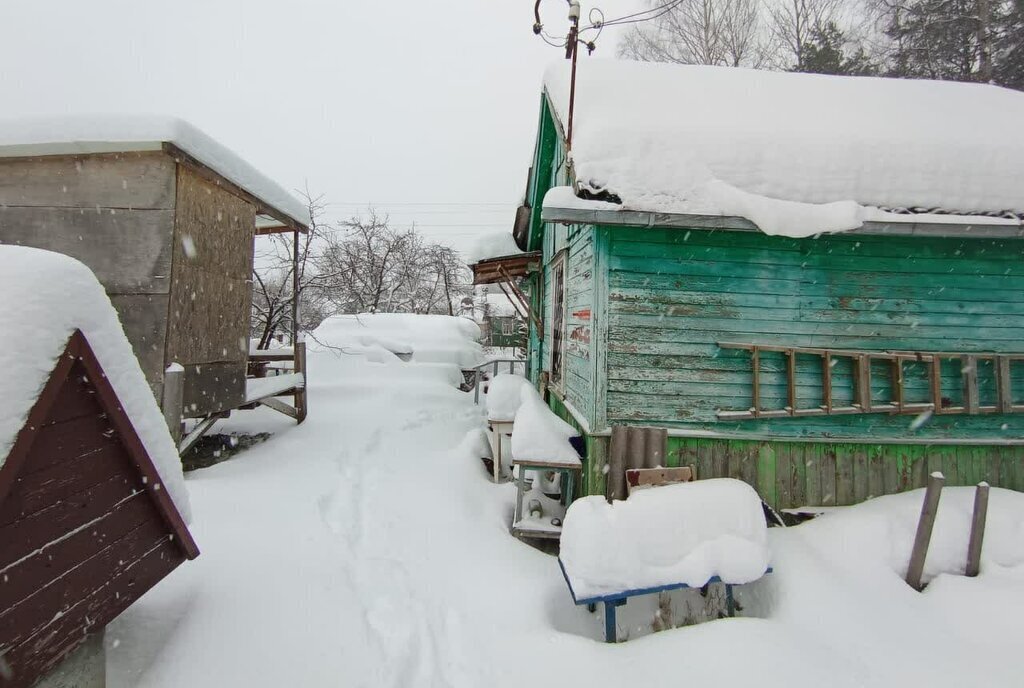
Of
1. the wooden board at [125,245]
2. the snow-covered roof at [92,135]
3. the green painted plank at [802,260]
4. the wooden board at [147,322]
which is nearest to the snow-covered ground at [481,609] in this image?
the wooden board at [147,322]

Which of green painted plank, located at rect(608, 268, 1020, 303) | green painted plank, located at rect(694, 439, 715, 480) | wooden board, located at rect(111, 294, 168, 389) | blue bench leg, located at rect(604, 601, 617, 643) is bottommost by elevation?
blue bench leg, located at rect(604, 601, 617, 643)

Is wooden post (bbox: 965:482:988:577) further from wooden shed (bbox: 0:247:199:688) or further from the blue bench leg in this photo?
wooden shed (bbox: 0:247:199:688)

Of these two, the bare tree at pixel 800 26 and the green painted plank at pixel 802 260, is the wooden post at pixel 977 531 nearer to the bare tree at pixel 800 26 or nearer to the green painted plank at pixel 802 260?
the green painted plank at pixel 802 260

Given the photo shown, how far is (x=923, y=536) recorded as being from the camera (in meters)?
3.93


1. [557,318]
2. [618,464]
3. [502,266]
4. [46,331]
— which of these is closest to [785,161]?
[618,464]

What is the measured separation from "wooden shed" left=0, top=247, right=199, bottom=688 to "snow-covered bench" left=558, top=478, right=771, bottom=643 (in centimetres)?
268

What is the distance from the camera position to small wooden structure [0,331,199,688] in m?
1.94

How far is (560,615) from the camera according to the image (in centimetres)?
386

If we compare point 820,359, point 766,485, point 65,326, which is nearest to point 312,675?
point 65,326

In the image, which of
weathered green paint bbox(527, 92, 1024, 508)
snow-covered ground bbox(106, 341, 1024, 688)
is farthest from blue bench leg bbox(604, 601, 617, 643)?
weathered green paint bbox(527, 92, 1024, 508)

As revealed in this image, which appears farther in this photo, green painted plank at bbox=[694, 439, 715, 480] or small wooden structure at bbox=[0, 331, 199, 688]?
green painted plank at bbox=[694, 439, 715, 480]

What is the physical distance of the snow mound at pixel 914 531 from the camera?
411cm

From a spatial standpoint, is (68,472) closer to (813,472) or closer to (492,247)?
(813,472)

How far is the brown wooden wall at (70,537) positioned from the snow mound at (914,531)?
511cm
